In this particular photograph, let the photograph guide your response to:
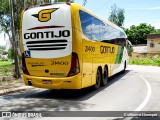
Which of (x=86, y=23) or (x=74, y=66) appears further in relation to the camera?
(x=86, y=23)

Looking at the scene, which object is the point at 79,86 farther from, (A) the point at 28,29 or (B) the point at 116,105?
(A) the point at 28,29

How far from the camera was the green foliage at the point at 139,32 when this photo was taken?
8931cm

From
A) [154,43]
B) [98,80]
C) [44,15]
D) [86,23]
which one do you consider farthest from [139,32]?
[44,15]

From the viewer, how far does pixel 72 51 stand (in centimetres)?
1109

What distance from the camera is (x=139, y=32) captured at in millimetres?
89312

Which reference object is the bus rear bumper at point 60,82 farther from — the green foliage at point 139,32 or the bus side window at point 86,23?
the green foliage at point 139,32

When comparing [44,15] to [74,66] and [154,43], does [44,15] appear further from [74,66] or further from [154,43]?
[154,43]

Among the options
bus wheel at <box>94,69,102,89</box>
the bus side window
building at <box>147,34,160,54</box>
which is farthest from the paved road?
building at <box>147,34,160,54</box>

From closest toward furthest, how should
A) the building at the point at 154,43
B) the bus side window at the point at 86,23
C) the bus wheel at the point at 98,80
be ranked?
the bus side window at the point at 86,23
the bus wheel at the point at 98,80
the building at the point at 154,43

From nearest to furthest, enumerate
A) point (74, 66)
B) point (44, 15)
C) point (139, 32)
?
point (74, 66)
point (44, 15)
point (139, 32)

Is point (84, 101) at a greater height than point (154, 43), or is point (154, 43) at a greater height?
point (84, 101)

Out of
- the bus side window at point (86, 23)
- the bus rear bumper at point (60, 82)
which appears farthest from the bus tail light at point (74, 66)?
the bus side window at point (86, 23)

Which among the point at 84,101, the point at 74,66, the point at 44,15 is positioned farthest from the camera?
the point at 44,15

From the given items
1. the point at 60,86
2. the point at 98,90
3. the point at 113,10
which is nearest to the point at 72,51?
the point at 60,86
